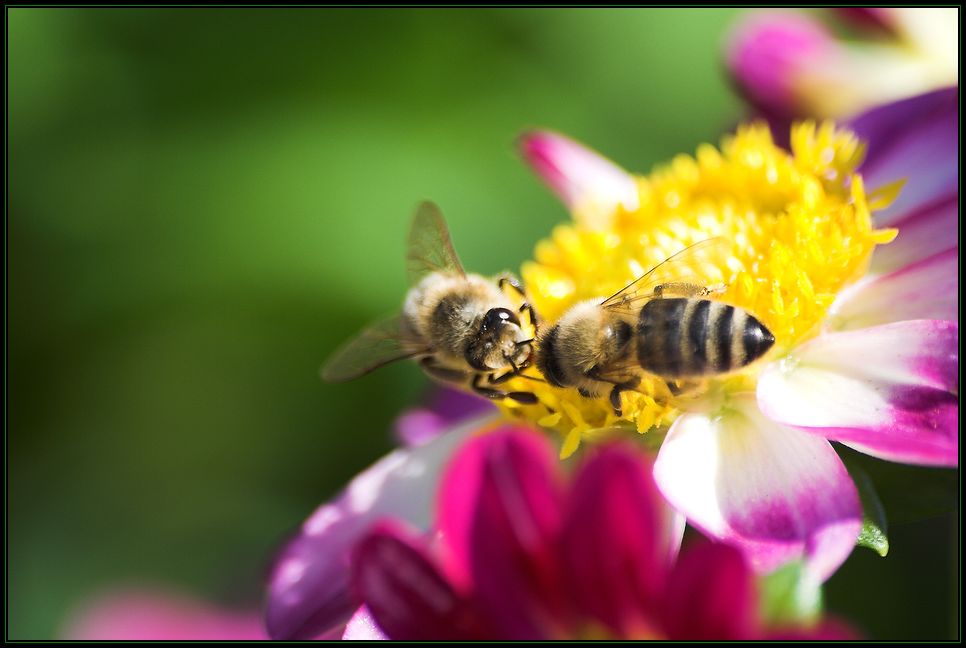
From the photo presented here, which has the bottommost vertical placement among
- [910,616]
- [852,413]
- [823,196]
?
[910,616]

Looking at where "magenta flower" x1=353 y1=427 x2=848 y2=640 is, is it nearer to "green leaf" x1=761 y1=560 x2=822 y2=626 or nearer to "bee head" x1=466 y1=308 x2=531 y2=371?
"green leaf" x1=761 y1=560 x2=822 y2=626

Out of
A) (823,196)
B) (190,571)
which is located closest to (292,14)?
(190,571)

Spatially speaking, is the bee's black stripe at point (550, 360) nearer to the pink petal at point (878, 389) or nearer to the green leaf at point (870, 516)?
the pink petal at point (878, 389)

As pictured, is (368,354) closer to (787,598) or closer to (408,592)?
(408,592)

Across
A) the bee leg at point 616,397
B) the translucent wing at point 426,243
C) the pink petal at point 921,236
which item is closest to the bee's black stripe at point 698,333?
the bee leg at point 616,397

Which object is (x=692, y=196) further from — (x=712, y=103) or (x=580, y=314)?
(x=712, y=103)

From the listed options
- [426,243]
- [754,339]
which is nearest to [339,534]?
[426,243]
